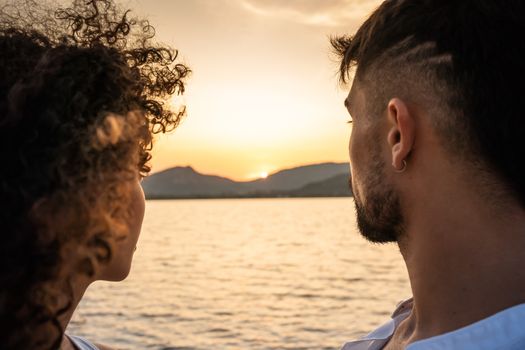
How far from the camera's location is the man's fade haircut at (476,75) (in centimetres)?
228

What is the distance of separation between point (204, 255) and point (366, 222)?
37.8 m

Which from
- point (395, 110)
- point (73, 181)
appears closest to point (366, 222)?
point (395, 110)

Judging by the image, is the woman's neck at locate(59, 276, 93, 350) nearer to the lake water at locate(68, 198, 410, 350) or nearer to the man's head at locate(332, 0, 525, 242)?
the man's head at locate(332, 0, 525, 242)

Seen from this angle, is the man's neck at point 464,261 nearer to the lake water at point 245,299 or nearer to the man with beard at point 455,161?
the man with beard at point 455,161

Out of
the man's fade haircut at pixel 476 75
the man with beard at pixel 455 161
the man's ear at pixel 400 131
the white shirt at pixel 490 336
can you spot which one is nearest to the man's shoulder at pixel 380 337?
the man with beard at pixel 455 161

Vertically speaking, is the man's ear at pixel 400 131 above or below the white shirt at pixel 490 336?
above

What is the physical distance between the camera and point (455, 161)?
2.37 metres

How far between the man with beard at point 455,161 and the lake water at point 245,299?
11.7ft

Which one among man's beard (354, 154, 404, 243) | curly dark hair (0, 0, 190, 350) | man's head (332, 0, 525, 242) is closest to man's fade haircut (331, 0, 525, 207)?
man's head (332, 0, 525, 242)

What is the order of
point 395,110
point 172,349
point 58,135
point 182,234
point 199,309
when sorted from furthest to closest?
point 182,234
point 199,309
point 172,349
point 395,110
point 58,135

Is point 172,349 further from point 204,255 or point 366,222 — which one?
point 204,255

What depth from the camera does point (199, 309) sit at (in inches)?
779

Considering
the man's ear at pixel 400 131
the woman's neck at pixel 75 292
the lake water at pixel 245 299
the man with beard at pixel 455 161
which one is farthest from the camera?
the lake water at pixel 245 299

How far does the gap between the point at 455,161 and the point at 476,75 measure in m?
0.34
